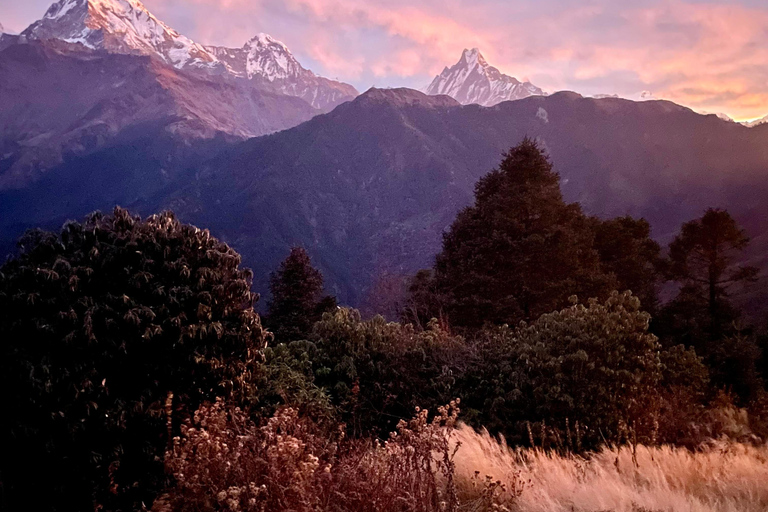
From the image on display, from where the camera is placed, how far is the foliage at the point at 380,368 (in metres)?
8.50

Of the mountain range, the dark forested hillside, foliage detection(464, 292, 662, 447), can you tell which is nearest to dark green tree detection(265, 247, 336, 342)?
foliage detection(464, 292, 662, 447)

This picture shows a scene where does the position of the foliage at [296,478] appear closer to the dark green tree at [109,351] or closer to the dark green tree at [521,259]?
the dark green tree at [109,351]

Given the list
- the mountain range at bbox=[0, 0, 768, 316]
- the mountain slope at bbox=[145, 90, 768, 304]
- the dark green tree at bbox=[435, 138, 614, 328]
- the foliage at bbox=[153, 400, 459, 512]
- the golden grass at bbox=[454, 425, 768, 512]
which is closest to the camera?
the foliage at bbox=[153, 400, 459, 512]

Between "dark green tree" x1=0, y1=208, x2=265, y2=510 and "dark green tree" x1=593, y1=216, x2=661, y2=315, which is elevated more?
"dark green tree" x1=593, y1=216, x2=661, y2=315

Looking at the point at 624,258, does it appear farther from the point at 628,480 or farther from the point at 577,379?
the point at 628,480

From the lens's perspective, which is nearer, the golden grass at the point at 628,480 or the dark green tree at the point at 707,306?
the golden grass at the point at 628,480

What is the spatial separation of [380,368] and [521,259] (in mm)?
10159

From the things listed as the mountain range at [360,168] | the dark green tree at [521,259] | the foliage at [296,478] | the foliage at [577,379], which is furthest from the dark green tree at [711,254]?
the mountain range at [360,168]

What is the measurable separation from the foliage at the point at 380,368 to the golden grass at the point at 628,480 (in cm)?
301

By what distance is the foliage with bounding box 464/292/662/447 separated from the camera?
295 inches

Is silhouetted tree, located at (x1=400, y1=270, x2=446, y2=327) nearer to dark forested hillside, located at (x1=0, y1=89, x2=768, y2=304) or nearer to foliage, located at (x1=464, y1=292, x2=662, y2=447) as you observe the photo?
foliage, located at (x1=464, y1=292, x2=662, y2=447)

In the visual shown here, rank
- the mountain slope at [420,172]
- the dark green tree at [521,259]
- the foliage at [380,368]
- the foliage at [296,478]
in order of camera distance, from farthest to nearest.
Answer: the mountain slope at [420,172] < the dark green tree at [521,259] < the foliage at [380,368] < the foliage at [296,478]

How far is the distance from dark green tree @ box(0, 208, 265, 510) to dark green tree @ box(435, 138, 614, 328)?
12.2 meters

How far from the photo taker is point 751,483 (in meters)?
4.32
